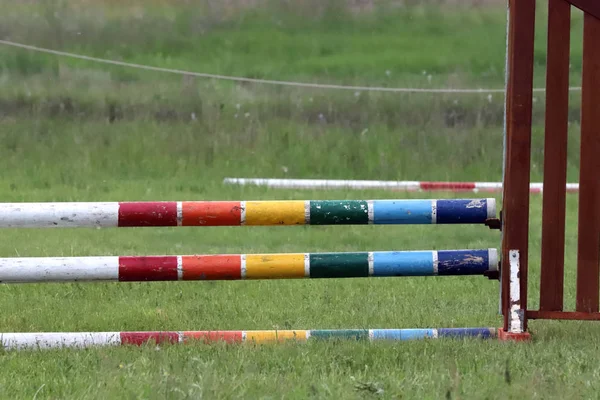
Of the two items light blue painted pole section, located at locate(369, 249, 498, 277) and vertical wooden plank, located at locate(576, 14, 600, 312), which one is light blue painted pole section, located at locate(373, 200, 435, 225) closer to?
light blue painted pole section, located at locate(369, 249, 498, 277)

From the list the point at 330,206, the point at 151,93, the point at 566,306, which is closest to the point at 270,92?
the point at 151,93

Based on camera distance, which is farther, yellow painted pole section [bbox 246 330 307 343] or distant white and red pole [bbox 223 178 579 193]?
distant white and red pole [bbox 223 178 579 193]

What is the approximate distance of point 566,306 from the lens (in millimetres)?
6102

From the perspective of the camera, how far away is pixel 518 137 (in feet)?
15.0

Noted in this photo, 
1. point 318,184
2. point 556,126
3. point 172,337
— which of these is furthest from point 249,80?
point 172,337

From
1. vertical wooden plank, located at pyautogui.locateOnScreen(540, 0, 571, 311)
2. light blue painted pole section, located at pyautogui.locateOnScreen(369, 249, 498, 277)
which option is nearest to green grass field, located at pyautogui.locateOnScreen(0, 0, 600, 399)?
light blue painted pole section, located at pyautogui.locateOnScreen(369, 249, 498, 277)

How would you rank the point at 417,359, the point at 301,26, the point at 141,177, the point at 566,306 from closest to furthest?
1. the point at 417,359
2. the point at 566,306
3. the point at 141,177
4. the point at 301,26

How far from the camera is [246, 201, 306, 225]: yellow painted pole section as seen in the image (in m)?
4.57

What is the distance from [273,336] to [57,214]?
116 centimetres

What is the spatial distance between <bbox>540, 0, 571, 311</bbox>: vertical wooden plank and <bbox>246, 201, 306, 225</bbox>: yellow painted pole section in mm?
1173

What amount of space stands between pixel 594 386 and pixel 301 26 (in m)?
15.4

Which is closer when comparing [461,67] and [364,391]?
[364,391]

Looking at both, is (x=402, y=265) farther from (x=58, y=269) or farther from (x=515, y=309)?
(x=58, y=269)

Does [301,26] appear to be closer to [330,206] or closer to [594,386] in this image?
[330,206]
